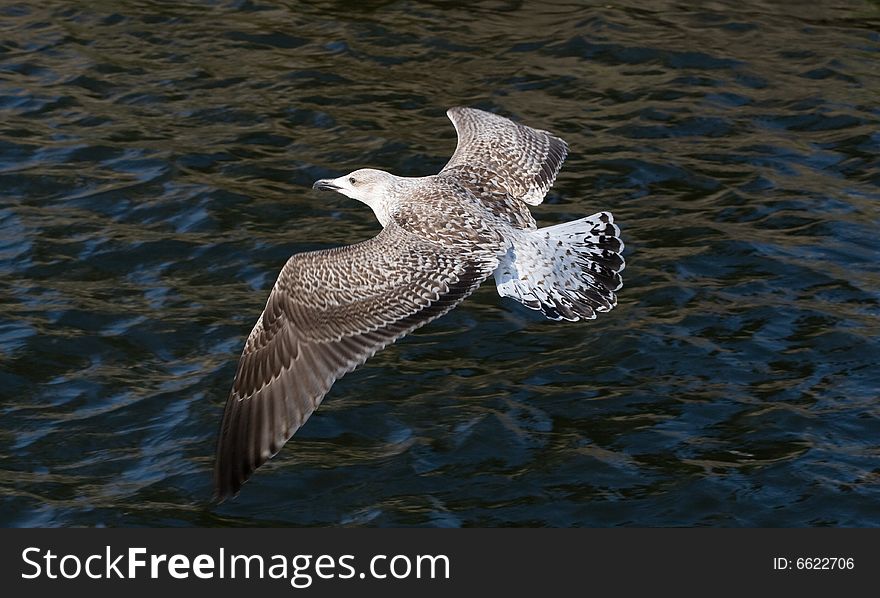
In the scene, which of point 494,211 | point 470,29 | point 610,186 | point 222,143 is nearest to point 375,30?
point 470,29

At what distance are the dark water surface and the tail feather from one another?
75cm

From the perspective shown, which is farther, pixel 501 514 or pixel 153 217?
pixel 153 217

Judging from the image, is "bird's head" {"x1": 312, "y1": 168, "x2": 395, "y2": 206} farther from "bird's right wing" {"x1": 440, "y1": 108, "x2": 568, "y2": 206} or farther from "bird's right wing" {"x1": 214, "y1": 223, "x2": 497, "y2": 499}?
"bird's right wing" {"x1": 214, "y1": 223, "x2": 497, "y2": 499}

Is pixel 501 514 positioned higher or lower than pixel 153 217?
lower

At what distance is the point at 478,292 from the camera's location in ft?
32.7

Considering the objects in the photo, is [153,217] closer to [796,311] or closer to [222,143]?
[222,143]

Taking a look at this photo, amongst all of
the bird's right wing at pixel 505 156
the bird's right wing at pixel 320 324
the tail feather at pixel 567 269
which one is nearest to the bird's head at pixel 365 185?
the bird's right wing at pixel 505 156

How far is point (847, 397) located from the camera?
858 cm

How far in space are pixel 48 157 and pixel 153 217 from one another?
1234 mm

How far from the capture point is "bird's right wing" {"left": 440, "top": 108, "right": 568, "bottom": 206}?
9.27 meters

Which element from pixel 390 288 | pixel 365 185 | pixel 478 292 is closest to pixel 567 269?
pixel 390 288

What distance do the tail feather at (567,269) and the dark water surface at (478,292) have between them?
0.75 meters

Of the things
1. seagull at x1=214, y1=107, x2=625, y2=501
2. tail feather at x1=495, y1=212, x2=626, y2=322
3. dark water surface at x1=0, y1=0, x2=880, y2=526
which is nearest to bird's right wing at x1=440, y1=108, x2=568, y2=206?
seagull at x1=214, y1=107, x2=625, y2=501

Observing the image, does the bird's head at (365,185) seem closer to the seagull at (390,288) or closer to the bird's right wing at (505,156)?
the seagull at (390,288)
